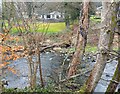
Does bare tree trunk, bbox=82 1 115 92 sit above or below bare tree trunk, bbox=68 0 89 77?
above

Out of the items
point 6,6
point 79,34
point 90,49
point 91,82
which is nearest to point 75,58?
point 79,34

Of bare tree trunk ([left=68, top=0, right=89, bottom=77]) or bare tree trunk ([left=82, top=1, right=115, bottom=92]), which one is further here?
bare tree trunk ([left=68, top=0, right=89, bottom=77])

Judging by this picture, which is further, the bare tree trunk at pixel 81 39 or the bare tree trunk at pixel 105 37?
the bare tree trunk at pixel 81 39

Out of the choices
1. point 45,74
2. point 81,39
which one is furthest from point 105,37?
point 45,74

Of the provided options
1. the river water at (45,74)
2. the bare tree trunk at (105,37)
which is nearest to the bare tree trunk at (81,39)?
the river water at (45,74)

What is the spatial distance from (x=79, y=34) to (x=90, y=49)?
10.0 metres

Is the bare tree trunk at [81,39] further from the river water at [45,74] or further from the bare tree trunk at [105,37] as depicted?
the bare tree trunk at [105,37]

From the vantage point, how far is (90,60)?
17.2m

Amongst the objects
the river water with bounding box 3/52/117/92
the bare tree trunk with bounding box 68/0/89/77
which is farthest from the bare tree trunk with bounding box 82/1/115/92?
the bare tree trunk with bounding box 68/0/89/77

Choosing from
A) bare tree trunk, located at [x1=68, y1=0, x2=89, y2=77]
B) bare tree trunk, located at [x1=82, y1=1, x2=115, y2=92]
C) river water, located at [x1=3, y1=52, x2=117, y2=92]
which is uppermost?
bare tree trunk, located at [x1=82, y1=1, x2=115, y2=92]

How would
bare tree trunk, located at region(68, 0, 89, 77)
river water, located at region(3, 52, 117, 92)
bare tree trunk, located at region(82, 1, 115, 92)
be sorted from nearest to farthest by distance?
bare tree trunk, located at region(82, 1, 115, 92)
bare tree trunk, located at region(68, 0, 89, 77)
river water, located at region(3, 52, 117, 92)

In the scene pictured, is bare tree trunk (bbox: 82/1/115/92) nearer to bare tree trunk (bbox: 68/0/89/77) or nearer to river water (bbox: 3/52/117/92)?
river water (bbox: 3/52/117/92)

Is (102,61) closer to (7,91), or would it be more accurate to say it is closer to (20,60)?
(7,91)

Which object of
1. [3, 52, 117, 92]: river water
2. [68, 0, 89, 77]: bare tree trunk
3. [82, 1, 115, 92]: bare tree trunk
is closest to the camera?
[82, 1, 115, 92]: bare tree trunk
